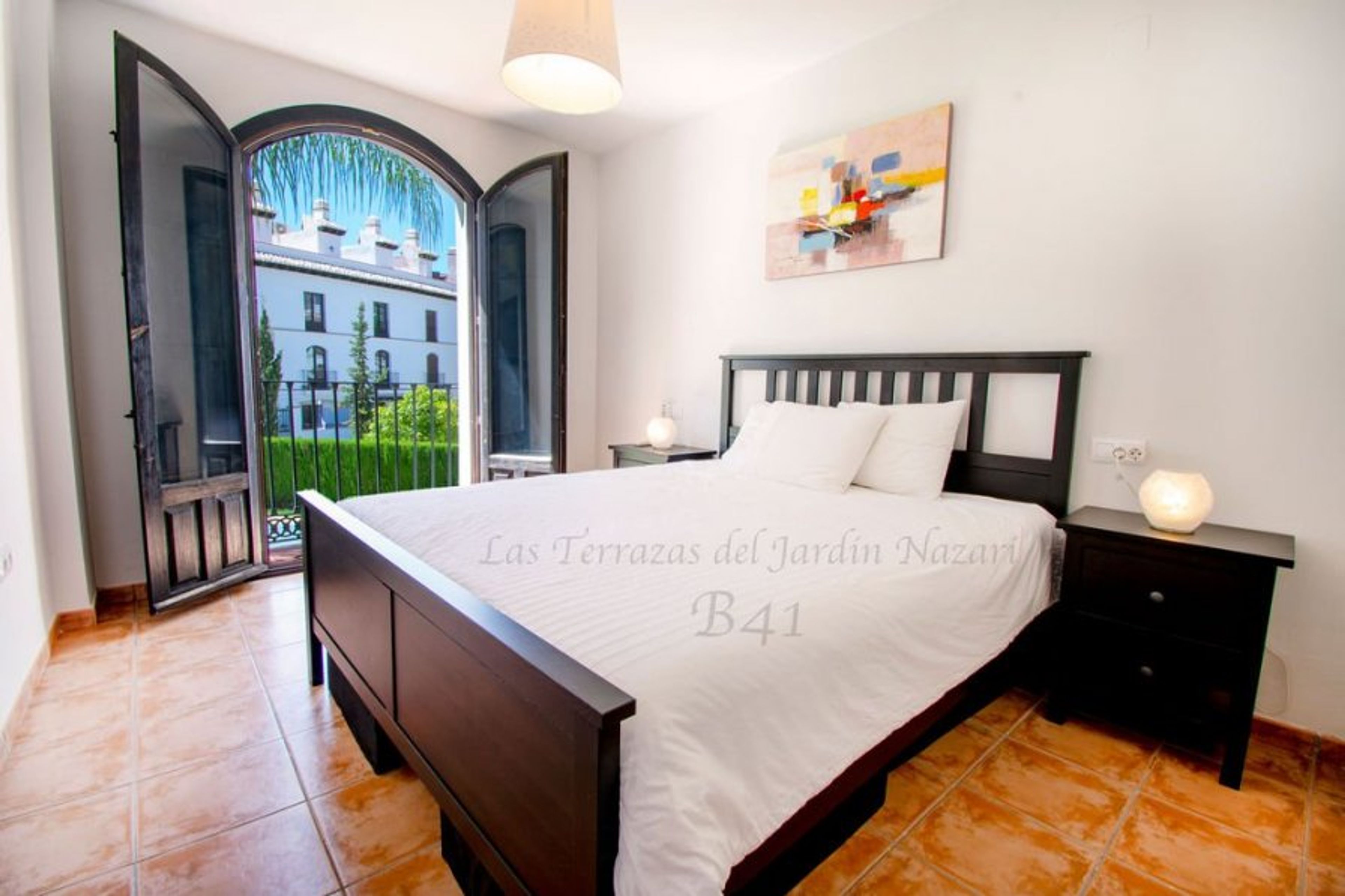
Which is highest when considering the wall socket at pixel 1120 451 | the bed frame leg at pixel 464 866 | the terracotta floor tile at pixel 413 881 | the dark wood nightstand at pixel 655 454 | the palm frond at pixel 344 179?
the palm frond at pixel 344 179

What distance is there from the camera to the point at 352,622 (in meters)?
1.69

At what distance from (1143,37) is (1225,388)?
1.21m

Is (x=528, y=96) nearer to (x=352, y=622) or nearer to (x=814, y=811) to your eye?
(x=352, y=622)

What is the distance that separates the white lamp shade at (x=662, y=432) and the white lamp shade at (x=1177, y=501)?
7.29ft

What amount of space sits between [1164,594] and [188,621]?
12.1 ft

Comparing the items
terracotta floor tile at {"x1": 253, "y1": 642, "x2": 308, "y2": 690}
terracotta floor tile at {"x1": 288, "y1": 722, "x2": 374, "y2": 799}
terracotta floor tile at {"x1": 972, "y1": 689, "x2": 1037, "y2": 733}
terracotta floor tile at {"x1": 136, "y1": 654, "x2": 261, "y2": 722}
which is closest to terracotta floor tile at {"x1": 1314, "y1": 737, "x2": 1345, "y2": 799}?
terracotta floor tile at {"x1": 972, "y1": 689, "x2": 1037, "y2": 733}

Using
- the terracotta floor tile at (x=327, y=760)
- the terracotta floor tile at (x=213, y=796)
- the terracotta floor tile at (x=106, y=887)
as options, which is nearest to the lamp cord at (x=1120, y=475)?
the terracotta floor tile at (x=327, y=760)

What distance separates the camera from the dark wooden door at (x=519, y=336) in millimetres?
3662

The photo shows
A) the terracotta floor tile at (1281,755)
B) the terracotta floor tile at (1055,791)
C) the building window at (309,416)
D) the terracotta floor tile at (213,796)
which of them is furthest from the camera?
the building window at (309,416)

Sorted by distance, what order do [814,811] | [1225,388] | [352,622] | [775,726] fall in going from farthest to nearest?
[1225,388] < [352,622] < [814,811] < [775,726]

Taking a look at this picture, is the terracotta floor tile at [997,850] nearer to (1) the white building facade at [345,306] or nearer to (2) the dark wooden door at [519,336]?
(2) the dark wooden door at [519,336]

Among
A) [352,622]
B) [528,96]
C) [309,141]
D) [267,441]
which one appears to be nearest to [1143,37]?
[528,96]

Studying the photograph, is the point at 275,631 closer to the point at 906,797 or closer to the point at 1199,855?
the point at 906,797

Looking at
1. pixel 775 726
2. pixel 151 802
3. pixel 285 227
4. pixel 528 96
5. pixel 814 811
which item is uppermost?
pixel 285 227
